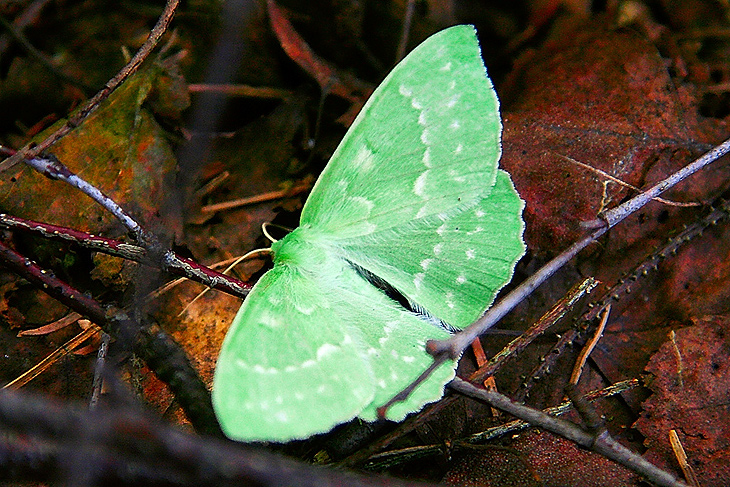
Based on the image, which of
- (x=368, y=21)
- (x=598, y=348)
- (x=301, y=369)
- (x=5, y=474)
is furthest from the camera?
(x=368, y=21)

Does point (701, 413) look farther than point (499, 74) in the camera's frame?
No

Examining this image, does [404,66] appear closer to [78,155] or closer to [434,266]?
[434,266]

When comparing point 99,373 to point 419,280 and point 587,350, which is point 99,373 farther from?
point 587,350

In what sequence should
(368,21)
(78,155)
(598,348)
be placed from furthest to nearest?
(368,21), (78,155), (598,348)

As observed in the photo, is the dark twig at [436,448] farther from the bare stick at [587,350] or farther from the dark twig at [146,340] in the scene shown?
the dark twig at [146,340]

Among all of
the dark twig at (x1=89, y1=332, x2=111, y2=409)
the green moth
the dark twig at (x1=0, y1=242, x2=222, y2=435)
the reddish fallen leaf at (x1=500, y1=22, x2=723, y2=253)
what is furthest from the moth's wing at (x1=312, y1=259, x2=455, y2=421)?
the dark twig at (x1=89, y1=332, x2=111, y2=409)

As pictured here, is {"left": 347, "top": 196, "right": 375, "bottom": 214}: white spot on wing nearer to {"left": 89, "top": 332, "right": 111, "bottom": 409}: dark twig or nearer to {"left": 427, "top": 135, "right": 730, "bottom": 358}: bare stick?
{"left": 427, "top": 135, "right": 730, "bottom": 358}: bare stick

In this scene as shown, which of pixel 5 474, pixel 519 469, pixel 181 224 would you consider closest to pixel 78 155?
pixel 181 224

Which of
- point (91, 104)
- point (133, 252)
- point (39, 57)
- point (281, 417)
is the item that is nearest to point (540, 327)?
point (281, 417)
